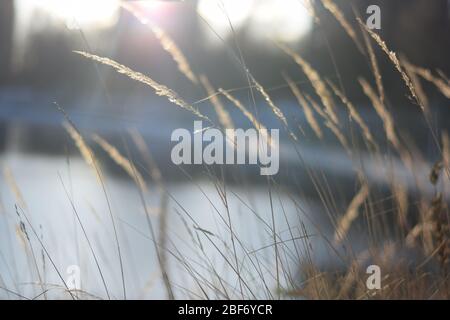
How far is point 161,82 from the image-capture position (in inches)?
564

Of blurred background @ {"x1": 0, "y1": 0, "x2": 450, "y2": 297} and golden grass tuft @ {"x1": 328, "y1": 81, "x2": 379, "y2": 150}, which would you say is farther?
blurred background @ {"x1": 0, "y1": 0, "x2": 450, "y2": 297}

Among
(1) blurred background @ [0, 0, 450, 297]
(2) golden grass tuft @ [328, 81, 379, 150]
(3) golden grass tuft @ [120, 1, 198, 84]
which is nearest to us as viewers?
(3) golden grass tuft @ [120, 1, 198, 84]

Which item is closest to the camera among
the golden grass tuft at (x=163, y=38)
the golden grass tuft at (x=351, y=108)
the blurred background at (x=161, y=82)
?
the golden grass tuft at (x=163, y=38)

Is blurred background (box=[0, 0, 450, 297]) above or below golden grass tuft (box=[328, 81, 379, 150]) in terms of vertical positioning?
above

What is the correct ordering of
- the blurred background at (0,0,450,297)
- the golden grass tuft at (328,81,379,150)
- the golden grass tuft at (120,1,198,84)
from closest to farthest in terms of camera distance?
the golden grass tuft at (120,1,198,84), the golden grass tuft at (328,81,379,150), the blurred background at (0,0,450,297)

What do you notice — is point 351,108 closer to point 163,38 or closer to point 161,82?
point 163,38

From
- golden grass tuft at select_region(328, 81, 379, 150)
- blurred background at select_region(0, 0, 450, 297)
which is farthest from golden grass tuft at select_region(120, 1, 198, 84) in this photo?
golden grass tuft at select_region(328, 81, 379, 150)

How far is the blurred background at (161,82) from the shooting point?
2.68m

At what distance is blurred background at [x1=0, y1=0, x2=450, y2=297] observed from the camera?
2678 millimetres

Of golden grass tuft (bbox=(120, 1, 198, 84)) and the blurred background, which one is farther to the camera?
the blurred background

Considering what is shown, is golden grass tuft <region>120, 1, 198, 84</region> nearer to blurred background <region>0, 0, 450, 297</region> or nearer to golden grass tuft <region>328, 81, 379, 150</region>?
blurred background <region>0, 0, 450, 297</region>

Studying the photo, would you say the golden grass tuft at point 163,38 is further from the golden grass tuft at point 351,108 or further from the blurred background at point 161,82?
the golden grass tuft at point 351,108

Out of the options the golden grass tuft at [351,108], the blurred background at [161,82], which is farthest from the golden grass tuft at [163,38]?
the golden grass tuft at [351,108]

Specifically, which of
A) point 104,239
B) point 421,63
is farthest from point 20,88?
point 104,239
